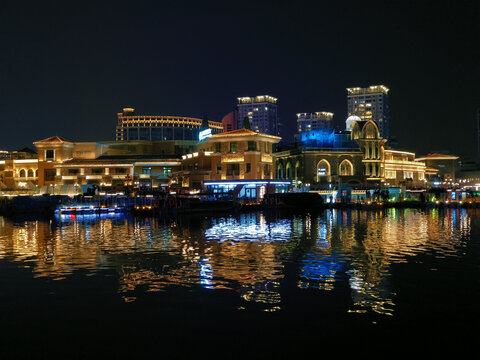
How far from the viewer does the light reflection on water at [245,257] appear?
16125mm

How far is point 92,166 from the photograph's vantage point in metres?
97.9

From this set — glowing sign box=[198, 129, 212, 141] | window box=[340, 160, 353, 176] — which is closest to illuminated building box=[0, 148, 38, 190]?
glowing sign box=[198, 129, 212, 141]

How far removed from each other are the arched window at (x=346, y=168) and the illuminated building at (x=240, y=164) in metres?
21.2

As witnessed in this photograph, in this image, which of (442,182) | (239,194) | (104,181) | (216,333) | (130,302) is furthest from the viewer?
(442,182)

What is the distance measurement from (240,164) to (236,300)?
6385 centimetres

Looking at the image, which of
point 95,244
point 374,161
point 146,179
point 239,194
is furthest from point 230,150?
point 95,244

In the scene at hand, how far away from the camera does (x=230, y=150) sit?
258 feet

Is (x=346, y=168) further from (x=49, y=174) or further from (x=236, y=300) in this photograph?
(x=236, y=300)

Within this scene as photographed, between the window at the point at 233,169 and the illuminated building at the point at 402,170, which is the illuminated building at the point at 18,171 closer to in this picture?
the window at the point at 233,169

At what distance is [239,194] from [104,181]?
34449mm

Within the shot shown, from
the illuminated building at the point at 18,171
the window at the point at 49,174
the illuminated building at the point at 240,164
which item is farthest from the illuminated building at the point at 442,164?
the illuminated building at the point at 18,171

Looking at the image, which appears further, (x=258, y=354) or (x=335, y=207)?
(x=335, y=207)

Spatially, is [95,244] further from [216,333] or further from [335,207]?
[335,207]

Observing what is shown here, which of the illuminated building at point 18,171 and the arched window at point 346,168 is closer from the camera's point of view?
the arched window at point 346,168
